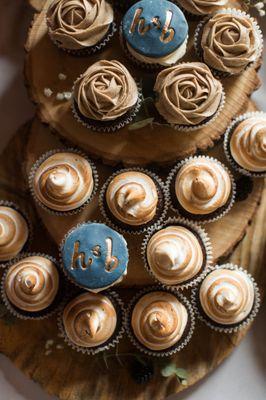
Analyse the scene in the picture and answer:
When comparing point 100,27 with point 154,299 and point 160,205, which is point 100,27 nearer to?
point 160,205

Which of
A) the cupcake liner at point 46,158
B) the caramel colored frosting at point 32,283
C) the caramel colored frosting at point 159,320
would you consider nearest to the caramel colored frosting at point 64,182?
the cupcake liner at point 46,158

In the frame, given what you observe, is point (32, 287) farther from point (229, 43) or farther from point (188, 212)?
point (229, 43)

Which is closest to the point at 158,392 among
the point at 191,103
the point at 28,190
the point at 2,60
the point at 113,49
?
the point at 28,190

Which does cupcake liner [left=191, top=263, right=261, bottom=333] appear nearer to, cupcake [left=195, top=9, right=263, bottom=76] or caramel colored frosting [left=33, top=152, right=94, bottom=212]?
caramel colored frosting [left=33, top=152, right=94, bottom=212]

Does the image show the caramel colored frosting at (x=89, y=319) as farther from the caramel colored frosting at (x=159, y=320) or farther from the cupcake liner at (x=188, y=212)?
the cupcake liner at (x=188, y=212)

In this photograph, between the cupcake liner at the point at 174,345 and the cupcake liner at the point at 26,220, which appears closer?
the cupcake liner at the point at 174,345

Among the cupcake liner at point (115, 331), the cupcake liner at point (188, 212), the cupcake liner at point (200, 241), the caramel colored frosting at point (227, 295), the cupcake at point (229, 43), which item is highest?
the cupcake at point (229, 43)

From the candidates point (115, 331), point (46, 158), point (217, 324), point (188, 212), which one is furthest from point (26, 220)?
point (217, 324)
